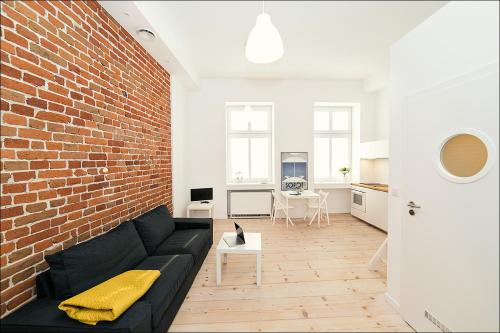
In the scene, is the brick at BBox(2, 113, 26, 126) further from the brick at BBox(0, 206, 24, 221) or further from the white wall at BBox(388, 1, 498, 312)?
the white wall at BBox(388, 1, 498, 312)

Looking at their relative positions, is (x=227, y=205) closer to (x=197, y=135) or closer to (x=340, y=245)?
(x=197, y=135)

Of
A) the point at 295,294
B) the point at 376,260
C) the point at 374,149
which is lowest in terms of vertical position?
the point at 295,294

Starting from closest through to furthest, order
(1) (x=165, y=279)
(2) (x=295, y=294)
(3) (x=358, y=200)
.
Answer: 1. (1) (x=165, y=279)
2. (2) (x=295, y=294)
3. (3) (x=358, y=200)

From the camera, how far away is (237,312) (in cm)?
205

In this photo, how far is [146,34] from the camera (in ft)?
8.53

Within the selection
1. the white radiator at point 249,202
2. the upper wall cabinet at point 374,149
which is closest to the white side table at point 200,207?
the white radiator at point 249,202

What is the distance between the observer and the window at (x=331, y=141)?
587 centimetres

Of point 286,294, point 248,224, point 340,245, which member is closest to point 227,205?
point 248,224

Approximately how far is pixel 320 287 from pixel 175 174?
3.28 meters

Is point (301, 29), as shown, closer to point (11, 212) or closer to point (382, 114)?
point (382, 114)

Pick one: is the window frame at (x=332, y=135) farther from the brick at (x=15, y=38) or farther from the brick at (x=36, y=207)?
the brick at (x=15, y=38)

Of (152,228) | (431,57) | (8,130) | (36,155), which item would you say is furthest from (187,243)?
(431,57)

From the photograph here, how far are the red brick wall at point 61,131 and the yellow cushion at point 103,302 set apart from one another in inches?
17.0

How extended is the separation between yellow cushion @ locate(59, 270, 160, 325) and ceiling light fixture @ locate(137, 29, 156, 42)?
277cm
